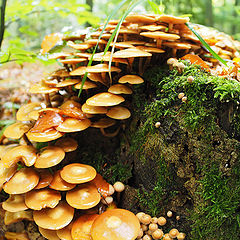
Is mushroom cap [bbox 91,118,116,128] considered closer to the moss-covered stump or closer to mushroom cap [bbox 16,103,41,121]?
the moss-covered stump

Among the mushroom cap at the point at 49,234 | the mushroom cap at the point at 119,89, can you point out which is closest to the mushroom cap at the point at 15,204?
the mushroom cap at the point at 49,234

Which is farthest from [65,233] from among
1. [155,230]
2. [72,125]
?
[72,125]

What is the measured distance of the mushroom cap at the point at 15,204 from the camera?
2.32m

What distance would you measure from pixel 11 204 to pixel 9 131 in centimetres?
96

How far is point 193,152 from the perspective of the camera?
7.16 ft

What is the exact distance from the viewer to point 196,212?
2.21 m

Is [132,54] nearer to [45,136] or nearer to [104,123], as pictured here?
[104,123]

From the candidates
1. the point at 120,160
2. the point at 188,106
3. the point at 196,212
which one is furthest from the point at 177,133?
the point at 120,160

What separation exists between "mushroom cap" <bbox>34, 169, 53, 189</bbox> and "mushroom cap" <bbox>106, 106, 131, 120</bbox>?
1078mm

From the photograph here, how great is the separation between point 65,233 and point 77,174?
67 centimetres

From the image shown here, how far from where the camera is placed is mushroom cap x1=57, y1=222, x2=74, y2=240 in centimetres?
221

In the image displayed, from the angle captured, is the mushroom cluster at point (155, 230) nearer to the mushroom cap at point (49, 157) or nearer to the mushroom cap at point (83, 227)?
the mushroom cap at point (83, 227)

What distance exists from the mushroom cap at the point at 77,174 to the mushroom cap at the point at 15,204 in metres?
0.60

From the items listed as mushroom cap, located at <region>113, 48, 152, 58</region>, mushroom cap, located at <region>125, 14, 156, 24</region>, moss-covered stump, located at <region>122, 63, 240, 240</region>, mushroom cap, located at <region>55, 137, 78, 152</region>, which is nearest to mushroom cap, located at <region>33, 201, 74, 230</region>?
mushroom cap, located at <region>55, 137, 78, 152</region>
